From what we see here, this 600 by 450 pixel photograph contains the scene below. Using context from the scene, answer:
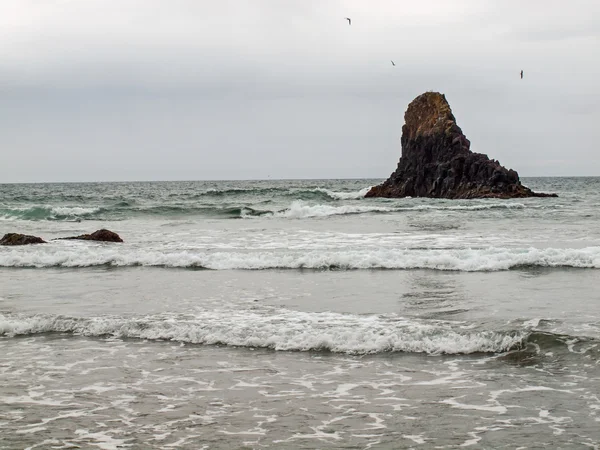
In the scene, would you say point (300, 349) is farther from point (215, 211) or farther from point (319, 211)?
point (215, 211)

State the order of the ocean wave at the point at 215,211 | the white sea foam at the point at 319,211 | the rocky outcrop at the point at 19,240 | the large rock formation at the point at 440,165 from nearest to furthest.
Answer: the rocky outcrop at the point at 19,240, the white sea foam at the point at 319,211, the ocean wave at the point at 215,211, the large rock formation at the point at 440,165

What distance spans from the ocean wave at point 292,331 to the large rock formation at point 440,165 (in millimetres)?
43346

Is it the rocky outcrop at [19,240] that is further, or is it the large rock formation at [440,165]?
the large rock formation at [440,165]

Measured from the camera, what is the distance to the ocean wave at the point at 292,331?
9.07 m

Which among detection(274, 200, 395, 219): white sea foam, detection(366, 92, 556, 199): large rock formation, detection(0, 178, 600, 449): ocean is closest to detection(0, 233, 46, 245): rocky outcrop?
detection(0, 178, 600, 449): ocean

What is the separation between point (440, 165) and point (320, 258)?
4130 centimetres

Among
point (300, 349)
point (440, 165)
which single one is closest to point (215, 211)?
point (440, 165)

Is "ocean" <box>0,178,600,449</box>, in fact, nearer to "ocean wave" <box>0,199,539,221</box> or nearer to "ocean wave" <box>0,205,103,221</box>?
"ocean wave" <box>0,199,539,221</box>

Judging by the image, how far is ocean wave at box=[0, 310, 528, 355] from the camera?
907 cm

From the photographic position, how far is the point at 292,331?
32.3 ft

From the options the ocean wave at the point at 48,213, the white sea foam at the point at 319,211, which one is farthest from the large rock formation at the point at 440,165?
the ocean wave at the point at 48,213

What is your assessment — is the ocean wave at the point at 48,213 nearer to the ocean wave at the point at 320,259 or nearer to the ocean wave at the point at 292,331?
the ocean wave at the point at 320,259

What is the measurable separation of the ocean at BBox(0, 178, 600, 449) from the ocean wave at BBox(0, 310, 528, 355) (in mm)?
33

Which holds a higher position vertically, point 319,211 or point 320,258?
point 319,211
